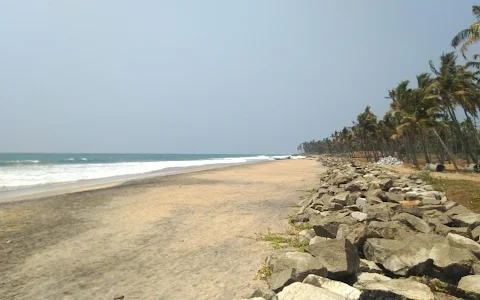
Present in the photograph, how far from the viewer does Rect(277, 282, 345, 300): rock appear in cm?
427

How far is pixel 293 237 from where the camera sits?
9.05m

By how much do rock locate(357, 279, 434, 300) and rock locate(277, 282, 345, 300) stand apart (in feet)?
1.56

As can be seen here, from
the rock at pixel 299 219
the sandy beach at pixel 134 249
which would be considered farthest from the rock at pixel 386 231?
the rock at pixel 299 219

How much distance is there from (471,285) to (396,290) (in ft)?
4.11

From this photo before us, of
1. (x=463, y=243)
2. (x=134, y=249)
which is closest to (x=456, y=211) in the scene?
(x=463, y=243)

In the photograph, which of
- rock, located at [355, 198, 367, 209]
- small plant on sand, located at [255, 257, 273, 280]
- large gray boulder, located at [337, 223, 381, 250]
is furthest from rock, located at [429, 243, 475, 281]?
rock, located at [355, 198, 367, 209]

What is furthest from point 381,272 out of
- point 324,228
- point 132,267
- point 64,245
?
point 64,245

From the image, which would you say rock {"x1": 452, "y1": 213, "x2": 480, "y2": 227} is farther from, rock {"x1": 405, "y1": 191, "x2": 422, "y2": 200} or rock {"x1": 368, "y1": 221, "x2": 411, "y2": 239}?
rock {"x1": 405, "y1": 191, "x2": 422, "y2": 200}

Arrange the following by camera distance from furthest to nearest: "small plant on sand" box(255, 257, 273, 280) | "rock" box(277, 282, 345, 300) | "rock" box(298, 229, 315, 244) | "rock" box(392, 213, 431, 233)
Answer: "rock" box(298, 229, 315, 244)
"rock" box(392, 213, 431, 233)
"small plant on sand" box(255, 257, 273, 280)
"rock" box(277, 282, 345, 300)

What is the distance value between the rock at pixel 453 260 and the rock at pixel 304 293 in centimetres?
218

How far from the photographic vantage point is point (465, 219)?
7.43 m

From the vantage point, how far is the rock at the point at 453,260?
502cm

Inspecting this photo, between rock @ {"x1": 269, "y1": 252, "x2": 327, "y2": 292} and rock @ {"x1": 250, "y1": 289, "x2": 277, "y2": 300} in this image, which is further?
rock @ {"x1": 269, "y1": 252, "x2": 327, "y2": 292}

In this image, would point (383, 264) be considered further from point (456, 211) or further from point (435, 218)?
point (456, 211)
